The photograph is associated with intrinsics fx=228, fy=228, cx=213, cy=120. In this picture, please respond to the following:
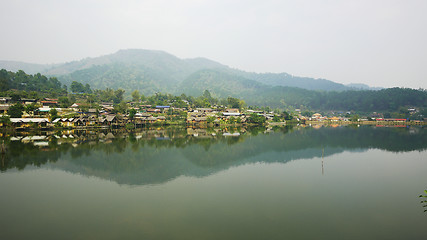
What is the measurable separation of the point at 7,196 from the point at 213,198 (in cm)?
793

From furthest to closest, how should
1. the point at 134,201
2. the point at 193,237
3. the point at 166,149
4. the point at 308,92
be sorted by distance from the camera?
the point at 308,92 → the point at 166,149 → the point at 134,201 → the point at 193,237

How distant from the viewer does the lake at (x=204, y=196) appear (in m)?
6.64

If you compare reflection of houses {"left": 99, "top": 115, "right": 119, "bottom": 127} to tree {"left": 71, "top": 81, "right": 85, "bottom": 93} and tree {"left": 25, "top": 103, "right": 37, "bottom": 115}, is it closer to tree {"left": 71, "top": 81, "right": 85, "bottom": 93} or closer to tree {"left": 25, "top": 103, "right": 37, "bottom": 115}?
tree {"left": 25, "top": 103, "right": 37, "bottom": 115}

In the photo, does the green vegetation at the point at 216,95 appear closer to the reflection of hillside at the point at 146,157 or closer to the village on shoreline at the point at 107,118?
the village on shoreline at the point at 107,118

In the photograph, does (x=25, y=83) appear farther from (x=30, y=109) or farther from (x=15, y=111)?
(x=15, y=111)

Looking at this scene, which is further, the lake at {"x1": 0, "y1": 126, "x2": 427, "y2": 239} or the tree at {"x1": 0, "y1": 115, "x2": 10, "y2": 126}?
the tree at {"x1": 0, "y1": 115, "x2": 10, "y2": 126}

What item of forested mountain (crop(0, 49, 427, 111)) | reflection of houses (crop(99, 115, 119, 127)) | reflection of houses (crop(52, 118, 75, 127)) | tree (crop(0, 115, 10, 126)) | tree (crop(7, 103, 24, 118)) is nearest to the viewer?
tree (crop(0, 115, 10, 126))

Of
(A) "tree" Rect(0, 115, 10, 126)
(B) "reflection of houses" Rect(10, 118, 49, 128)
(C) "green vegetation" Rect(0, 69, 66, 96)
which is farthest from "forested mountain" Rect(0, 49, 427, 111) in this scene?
(A) "tree" Rect(0, 115, 10, 126)

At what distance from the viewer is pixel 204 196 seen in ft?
30.6

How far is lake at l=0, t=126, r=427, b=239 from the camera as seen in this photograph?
6.64 metres

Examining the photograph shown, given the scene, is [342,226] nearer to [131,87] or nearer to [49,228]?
[49,228]

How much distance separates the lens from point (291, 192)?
9898mm

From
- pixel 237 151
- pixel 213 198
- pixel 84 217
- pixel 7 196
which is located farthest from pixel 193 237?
pixel 237 151

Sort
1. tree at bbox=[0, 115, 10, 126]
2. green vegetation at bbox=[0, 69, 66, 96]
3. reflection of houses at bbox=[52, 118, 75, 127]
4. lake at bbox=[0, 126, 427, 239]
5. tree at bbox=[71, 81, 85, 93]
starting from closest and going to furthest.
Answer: lake at bbox=[0, 126, 427, 239] → tree at bbox=[0, 115, 10, 126] → reflection of houses at bbox=[52, 118, 75, 127] → green vegetation at bbox=[0, 69, 66, 96] → tree at bbox=[71, 81, 85, 93]
